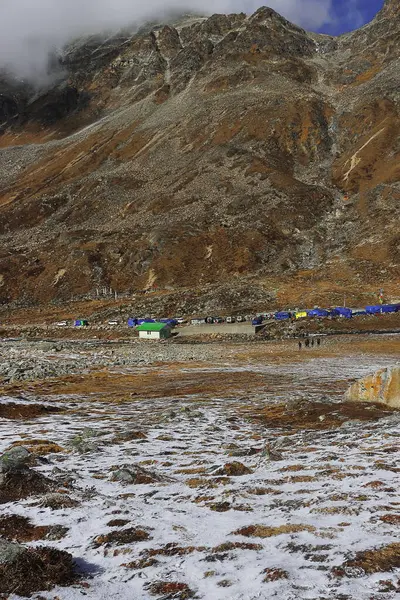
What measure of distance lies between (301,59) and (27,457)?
20967 centimetres

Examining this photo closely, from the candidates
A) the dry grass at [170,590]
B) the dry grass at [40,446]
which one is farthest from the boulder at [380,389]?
the dry grass at [170,590]

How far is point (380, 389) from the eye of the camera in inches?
606

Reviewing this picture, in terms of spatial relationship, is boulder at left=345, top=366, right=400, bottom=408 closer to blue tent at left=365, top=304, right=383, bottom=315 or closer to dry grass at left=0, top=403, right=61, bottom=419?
dry grass at left=0, top=403, right=61, bottom=419

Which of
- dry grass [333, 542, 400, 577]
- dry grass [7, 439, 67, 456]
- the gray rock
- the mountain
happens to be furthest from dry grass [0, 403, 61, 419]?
the mountain

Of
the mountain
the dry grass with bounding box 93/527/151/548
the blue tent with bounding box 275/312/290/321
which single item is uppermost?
the mountain

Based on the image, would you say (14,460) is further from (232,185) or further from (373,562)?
(232,185)

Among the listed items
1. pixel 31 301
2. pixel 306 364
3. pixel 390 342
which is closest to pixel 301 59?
pixel 31 301

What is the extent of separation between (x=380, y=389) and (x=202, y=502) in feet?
32.2

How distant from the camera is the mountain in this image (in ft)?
297

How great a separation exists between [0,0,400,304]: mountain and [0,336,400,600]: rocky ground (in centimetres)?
5730

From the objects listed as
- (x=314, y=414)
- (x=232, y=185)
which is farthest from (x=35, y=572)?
(x=232, y=185)

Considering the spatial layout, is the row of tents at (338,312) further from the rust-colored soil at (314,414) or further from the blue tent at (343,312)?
the rust-colored soil at (314,414)

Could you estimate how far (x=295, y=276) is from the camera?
3199 inches

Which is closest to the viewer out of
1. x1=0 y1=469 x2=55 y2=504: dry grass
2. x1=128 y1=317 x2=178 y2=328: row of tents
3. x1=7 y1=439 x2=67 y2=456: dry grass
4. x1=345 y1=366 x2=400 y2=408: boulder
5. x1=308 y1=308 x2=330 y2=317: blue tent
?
x1=0 y1=469 x2=55 y2=504: dry grass
